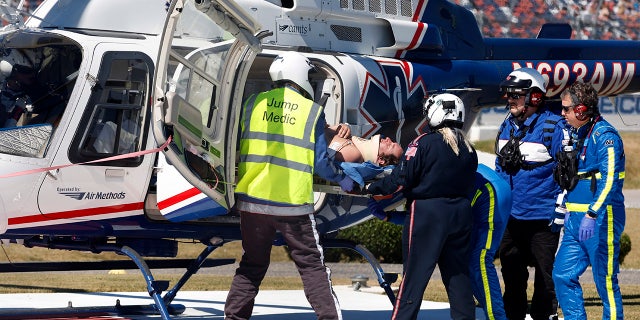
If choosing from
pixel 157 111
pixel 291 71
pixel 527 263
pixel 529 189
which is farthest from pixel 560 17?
pixel 157 111

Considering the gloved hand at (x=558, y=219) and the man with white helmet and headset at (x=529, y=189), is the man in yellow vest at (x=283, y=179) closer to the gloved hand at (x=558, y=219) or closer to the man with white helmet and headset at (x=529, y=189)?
the man with white helmet and headset at (x=529, y=189)

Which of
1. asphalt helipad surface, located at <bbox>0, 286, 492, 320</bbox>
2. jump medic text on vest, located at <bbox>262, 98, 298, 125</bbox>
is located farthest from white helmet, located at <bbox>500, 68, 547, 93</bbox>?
asphalt helipad surface, located at <bbox>0, 286, 492, 320</bbox>

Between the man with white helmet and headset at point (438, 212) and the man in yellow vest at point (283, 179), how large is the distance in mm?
536

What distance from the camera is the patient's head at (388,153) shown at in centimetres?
829

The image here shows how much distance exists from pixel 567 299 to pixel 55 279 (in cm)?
728

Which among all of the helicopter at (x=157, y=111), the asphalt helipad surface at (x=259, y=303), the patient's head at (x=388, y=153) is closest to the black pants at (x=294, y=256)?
the helicopter at (x=157, y=111)

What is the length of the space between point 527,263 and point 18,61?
4026 millimetres

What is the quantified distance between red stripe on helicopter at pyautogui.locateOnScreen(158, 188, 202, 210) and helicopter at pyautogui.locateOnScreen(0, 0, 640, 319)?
0.01 m

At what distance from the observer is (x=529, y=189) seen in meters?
8.38

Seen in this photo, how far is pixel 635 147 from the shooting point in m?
25.9

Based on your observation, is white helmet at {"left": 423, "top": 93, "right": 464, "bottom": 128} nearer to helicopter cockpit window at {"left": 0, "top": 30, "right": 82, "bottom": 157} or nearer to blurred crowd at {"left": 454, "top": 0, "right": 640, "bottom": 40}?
helicopter cockpit window at {"left": 0, "top": 30, "right": 82, "bottom": 157}

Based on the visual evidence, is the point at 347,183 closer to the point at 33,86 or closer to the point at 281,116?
the point at 281,116

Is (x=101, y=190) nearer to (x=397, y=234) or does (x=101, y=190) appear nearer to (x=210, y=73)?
(x=210, y=73)

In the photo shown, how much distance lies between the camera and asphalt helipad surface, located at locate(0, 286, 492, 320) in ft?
32.5
